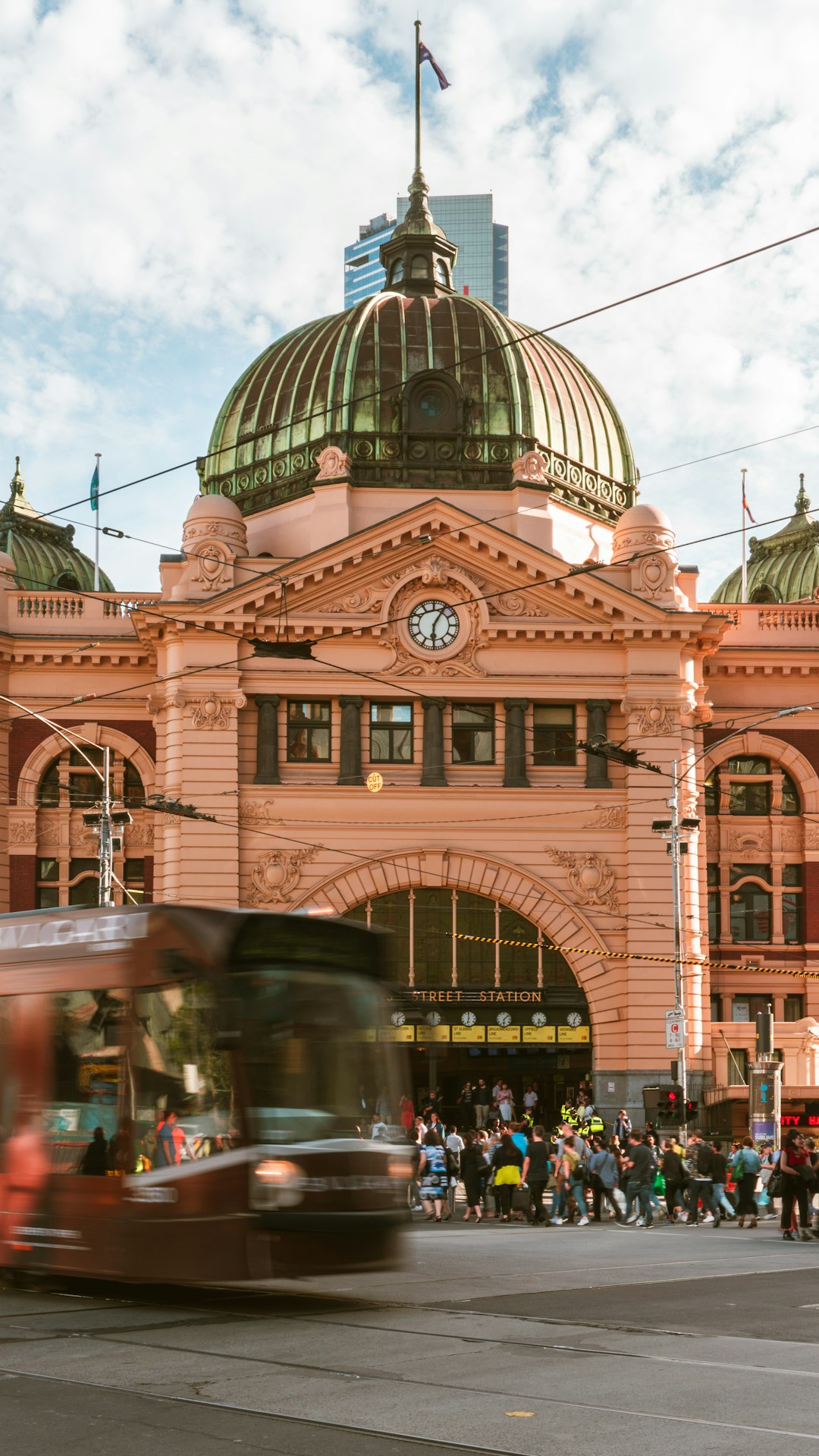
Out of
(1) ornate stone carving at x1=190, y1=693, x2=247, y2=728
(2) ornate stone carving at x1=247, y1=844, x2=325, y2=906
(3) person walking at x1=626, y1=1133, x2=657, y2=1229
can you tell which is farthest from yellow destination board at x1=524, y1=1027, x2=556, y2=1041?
(3) person walking at x1=626, y1=1133, x2=657, y2=1229

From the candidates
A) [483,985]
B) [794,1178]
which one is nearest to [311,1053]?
[794,1178]

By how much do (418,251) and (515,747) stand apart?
61.5ft

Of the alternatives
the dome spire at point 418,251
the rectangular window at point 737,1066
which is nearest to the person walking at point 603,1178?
the rectangular window at point 737,1066

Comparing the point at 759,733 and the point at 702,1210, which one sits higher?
the point at 759,733

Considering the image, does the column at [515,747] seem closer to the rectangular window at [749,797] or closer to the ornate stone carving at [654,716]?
the ornate stone carving at [654,716]

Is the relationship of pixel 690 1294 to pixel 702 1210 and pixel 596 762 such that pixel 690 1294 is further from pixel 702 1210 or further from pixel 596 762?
pixel 596 762

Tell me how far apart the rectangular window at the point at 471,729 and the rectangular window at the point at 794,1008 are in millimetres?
10737

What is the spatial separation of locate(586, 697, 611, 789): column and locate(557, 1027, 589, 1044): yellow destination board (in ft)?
A: 20.0

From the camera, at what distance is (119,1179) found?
15148mm

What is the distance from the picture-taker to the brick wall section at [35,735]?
158 feet

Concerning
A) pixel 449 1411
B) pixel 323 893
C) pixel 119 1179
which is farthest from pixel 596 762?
pixel 449 1411

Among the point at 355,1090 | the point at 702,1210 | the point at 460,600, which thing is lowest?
the point at 702,1210

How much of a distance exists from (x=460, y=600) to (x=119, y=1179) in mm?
32200

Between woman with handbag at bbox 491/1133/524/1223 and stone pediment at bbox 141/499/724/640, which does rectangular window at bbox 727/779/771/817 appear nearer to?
stone pediment at bbox 141/499/724/640
